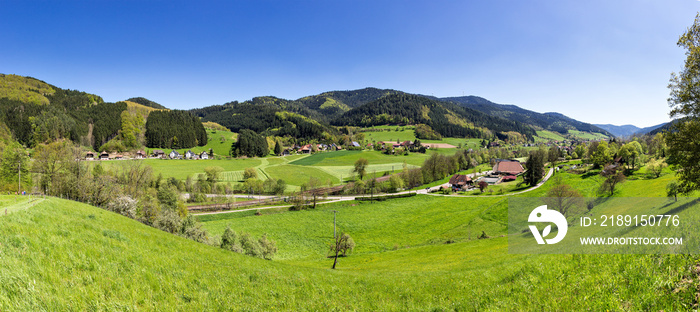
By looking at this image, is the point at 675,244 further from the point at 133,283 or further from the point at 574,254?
the point at 133,283

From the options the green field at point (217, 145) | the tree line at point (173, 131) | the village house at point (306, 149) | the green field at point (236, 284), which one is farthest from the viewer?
the village house at point (306, 149)

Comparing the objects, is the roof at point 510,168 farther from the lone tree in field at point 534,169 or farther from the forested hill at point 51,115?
the forested hill at point 51,115

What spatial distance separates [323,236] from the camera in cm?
5716

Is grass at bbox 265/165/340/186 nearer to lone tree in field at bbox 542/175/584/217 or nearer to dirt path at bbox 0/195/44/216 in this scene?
lone tree in field at bbox 542/175/584/217

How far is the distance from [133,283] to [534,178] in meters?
106

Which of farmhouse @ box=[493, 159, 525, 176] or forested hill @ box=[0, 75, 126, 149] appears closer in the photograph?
farmhouse @ box=[493, 159, 525, 176]

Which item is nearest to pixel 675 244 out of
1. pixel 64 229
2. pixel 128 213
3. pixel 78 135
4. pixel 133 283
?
pixel 133 283

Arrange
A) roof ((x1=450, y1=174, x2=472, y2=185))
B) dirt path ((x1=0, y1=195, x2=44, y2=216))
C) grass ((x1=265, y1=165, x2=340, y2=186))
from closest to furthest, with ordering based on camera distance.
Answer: dirt path ((x1=0, y1=195, x2=44, y2=216)) → roof ((x1=450, y1=174, x2=472, y2=185)) → grass ((x1=265, y1=165, x2=340, y2=186))

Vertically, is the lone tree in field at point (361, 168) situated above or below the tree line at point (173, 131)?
below

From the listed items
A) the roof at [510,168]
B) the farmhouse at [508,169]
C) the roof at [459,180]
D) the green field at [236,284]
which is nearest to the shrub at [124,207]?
the green field at [236,284]

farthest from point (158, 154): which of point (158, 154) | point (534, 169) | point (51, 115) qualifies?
point (534, 169)

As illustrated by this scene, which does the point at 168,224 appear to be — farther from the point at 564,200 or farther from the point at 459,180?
the point at 459,180

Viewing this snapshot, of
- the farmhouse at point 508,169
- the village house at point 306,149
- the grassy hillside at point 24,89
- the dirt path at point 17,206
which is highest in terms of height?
the grassy hillside at point 24,89

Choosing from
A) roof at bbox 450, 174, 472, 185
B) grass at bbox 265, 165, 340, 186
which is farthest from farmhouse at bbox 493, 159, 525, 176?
grass at bbox 265, 165, 340, 186
